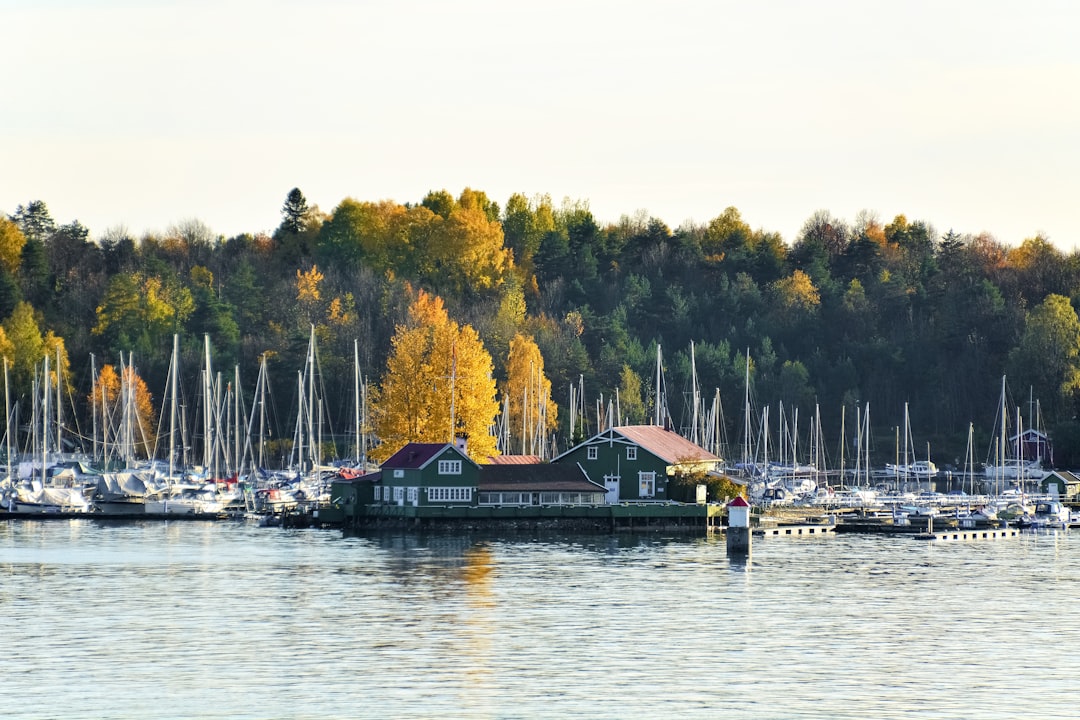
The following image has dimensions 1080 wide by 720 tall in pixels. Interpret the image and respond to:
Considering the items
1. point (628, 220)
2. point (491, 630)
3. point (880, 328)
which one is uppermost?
point (628, 220)

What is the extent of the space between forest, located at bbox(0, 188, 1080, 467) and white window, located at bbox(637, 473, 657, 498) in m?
28.2

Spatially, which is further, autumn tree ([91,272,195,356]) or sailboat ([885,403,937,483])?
autumn tree ([91,272,195,356])

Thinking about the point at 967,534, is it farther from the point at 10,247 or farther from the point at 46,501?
the point at 10,247

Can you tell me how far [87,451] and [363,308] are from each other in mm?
29338

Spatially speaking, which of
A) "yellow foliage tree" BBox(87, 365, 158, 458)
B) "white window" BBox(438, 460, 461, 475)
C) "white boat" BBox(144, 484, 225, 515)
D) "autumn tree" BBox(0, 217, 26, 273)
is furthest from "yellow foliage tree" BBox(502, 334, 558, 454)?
"autumn tree" BBox(0, 217, 26, 273)

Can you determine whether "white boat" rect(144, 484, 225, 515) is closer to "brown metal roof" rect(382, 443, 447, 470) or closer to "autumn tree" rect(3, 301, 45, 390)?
"brown metal roof" rect(382, 443, 447, 470)

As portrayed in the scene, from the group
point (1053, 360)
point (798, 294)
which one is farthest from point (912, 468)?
point (798, 294)

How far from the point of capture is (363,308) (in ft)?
528

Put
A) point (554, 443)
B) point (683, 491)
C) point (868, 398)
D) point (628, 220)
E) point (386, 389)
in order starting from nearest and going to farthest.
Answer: point (683, 491) < point (386, 389) < point (554, 443) < point (868, 398) < point (628, 220)

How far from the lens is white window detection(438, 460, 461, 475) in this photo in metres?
93.8

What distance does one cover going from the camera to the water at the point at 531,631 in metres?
44.0

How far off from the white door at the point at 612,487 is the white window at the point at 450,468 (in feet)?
28.2

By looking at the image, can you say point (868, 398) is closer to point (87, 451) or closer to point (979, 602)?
point (87, 451)

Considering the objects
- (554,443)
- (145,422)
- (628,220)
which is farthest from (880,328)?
(145,422)
